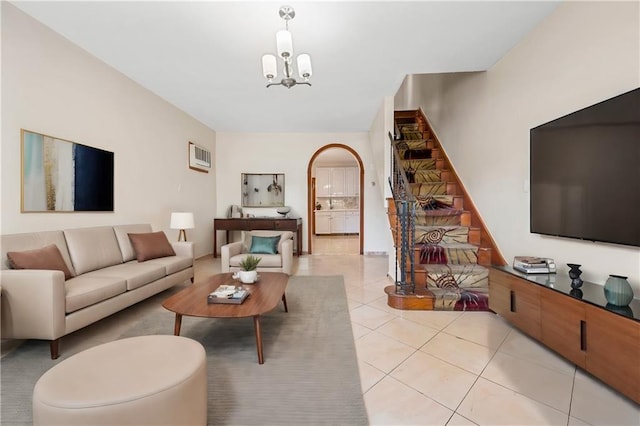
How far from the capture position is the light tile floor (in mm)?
1416

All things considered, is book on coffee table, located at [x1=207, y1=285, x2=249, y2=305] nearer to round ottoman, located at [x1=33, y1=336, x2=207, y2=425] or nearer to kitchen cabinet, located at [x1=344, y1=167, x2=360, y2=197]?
round ottoman, located at [x1=33, y1=336, x2=207, y2=425]

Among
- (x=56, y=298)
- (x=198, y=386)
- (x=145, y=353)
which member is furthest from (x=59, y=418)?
(x=56, y=298)

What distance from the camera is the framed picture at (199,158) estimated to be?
16.4 feet

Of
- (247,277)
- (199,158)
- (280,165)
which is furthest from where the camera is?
(280,165)

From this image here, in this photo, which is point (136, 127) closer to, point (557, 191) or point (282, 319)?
point (282, 319)

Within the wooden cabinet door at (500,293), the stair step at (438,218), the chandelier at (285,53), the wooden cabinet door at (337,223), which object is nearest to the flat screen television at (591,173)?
the wooden cabinet door at (500,293)

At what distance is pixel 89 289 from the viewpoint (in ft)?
7.07

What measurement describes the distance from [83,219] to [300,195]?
3830 millimetres

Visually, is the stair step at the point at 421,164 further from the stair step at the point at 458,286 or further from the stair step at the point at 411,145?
the stair step at the point at 458,286

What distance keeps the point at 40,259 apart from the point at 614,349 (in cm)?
386

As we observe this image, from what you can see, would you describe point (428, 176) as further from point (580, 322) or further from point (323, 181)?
point (323, 181)

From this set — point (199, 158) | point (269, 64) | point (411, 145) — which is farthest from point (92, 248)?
point (411, 145)

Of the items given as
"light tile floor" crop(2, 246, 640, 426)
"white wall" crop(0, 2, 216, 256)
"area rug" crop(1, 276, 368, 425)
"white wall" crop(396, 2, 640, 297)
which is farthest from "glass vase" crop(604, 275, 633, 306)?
"white wall" crop(0, 2, 216, 256)

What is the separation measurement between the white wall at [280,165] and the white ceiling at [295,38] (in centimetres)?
210
